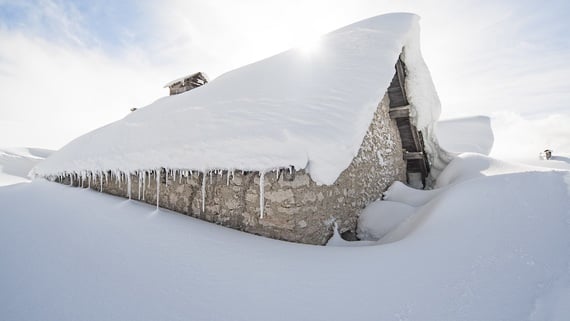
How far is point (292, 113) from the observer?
2.84 m

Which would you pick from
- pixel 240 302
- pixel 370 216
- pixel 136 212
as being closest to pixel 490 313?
pixel 240 302

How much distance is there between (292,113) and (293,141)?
0.52 m

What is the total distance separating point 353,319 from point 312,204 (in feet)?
4.30

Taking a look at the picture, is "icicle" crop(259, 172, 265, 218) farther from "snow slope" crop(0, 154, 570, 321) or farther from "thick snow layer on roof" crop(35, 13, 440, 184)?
"snow slope" crop(0, 154, 570, 321)

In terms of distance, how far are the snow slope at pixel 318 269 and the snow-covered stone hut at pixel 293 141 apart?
53cm

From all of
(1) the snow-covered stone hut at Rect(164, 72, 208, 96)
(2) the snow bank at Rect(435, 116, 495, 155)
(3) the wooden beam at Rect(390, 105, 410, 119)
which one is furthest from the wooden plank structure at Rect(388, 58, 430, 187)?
(1) the snow-covered stone hut at Rect(164, 72, 208, 96)

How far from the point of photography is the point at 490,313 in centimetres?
134

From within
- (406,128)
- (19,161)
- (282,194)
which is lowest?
(282,194)

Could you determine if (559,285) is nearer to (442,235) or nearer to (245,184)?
(442,235)

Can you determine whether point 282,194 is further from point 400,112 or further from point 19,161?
point 19,161

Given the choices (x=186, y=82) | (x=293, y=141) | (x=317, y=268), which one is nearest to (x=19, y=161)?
(x=186, y=82)

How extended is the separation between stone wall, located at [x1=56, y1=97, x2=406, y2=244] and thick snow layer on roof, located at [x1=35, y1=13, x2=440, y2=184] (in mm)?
237

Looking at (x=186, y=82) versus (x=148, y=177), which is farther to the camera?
(x=186, y=82)

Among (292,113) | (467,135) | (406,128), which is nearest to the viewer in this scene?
(292,113)
